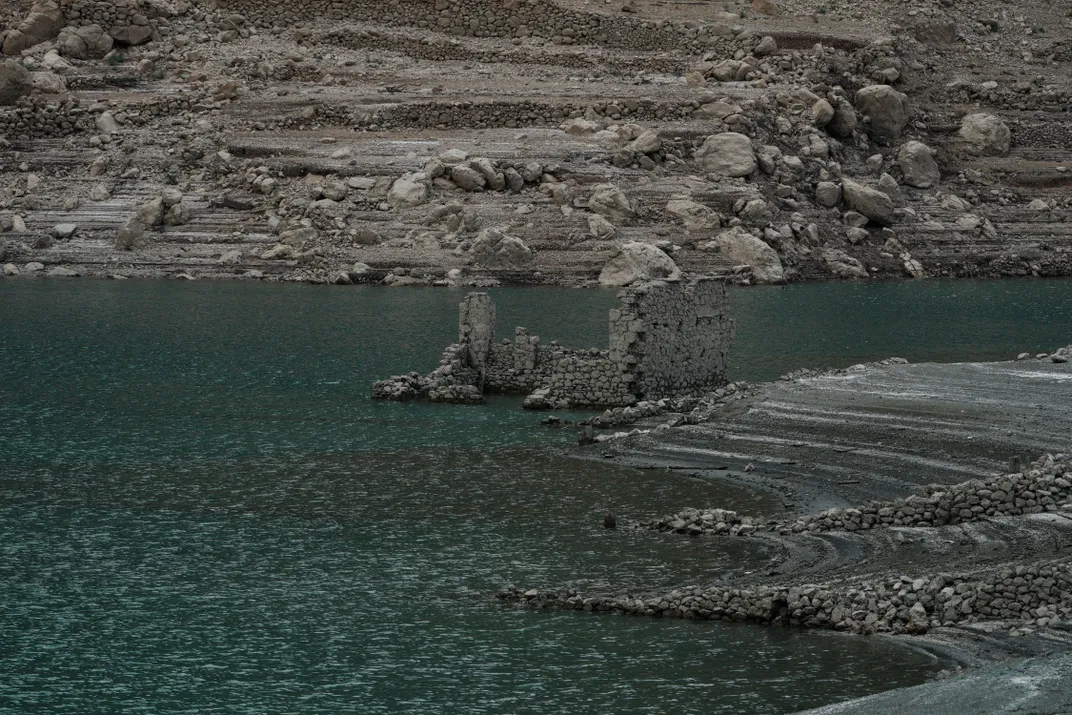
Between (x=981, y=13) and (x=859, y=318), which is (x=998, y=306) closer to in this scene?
(x=859, y=318)

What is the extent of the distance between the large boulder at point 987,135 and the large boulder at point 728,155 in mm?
11746

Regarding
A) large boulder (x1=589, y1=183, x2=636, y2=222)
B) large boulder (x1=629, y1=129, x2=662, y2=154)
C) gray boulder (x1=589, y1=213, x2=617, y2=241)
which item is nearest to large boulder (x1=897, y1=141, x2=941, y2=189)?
large boulder (x1=629, y1=129, x2=662, y2=154)

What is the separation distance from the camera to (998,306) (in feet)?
181

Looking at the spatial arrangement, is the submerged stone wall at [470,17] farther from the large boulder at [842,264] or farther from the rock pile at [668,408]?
the rock pile at [668,408]

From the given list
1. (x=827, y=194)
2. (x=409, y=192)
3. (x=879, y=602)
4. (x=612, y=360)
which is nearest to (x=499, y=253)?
(x=409, y=192)

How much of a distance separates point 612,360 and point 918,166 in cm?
3777

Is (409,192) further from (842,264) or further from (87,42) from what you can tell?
(87,42)

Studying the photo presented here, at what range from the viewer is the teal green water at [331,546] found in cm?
1877

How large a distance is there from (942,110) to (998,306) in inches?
828

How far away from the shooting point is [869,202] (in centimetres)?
6550

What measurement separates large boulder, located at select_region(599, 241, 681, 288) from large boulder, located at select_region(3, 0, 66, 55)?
30611mm

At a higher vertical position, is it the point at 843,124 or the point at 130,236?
the point at 843,124

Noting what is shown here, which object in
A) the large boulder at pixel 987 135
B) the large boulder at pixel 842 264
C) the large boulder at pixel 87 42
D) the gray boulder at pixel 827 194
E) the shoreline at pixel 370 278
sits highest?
the large boulder at pixel 87 42

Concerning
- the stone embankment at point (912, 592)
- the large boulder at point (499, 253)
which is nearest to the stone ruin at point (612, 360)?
the stone embankment at point (912, 592)
